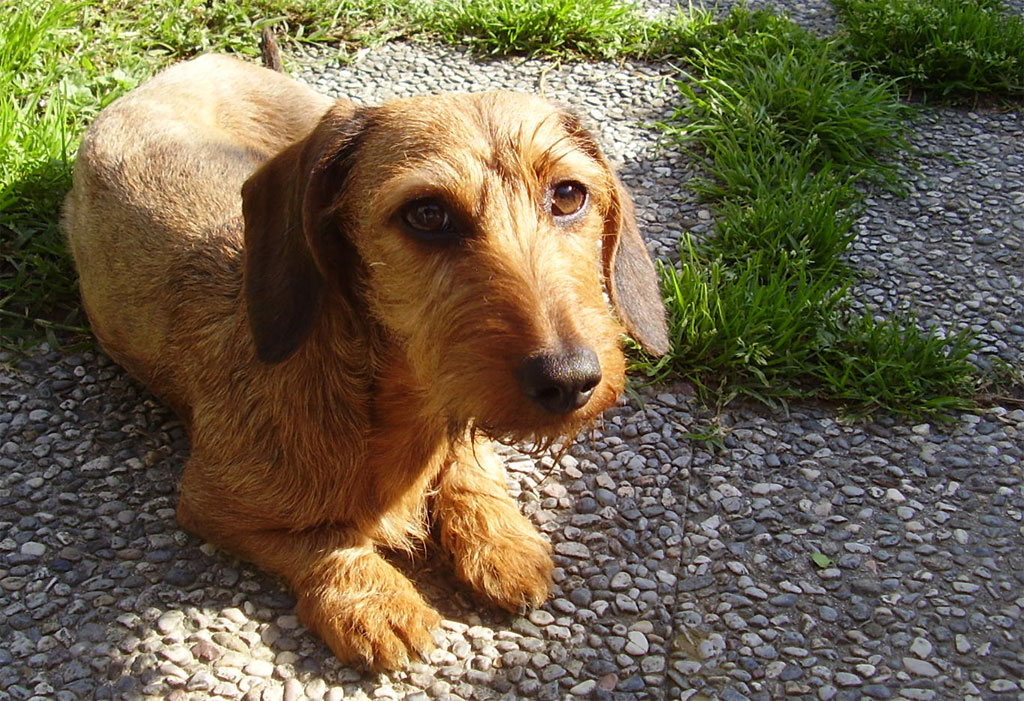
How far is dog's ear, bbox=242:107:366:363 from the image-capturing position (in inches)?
122

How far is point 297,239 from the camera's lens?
310 cm

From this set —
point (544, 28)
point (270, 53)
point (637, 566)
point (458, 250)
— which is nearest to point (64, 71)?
point (270, 53)

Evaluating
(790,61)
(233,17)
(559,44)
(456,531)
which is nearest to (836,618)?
(456,531)

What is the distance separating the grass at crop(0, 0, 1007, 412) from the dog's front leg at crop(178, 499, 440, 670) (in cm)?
152

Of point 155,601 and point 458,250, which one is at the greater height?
point 458,250

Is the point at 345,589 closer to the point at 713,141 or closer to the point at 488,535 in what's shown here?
the point at 488,535

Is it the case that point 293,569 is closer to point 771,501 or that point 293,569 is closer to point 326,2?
point 771,501

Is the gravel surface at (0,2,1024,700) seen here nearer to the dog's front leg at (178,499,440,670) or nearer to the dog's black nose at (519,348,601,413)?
the dog's front leg at (178,499,440,670)

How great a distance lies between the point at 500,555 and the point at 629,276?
1038mm

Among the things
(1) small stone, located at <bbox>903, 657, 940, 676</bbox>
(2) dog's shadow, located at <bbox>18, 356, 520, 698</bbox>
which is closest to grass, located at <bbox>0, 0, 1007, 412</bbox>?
(2) dog's shadow, located at <bbox>18, 356, 520, 698</bbox>

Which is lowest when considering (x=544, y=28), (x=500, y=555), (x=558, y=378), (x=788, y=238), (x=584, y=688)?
(x=584, y=688)

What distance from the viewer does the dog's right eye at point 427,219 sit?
116 inches

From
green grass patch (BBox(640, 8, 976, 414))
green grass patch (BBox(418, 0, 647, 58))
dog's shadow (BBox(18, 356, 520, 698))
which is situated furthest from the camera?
green grass patch (BBox(418, 0, 647, 58))

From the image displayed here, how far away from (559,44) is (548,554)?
3.97 m
